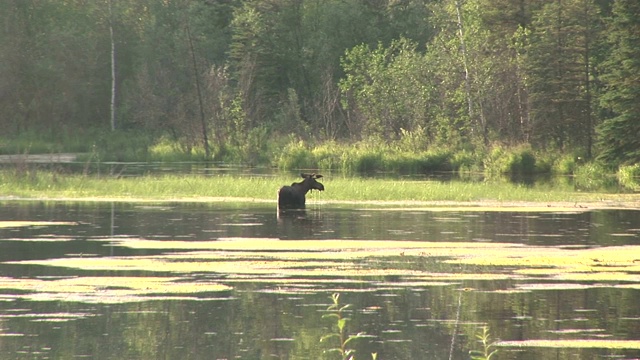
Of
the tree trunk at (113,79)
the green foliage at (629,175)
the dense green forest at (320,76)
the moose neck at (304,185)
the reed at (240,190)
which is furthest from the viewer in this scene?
the tree trunk at (113,79)

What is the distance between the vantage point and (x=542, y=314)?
605 inches

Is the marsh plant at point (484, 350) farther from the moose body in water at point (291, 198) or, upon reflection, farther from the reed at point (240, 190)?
the reed at point (240, 190)

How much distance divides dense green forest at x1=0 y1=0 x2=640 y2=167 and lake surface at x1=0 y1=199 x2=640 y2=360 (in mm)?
22580

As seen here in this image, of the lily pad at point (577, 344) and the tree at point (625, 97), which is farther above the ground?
the tree at point (625, 97)

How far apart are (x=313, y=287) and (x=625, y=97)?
30461 mm

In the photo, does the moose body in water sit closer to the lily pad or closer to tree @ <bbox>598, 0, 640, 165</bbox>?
tree @ <bbox>598, 0, 640, 165</bbox>

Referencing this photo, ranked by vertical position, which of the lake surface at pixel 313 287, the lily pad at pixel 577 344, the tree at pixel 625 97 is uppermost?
the tree at pixel 625 97

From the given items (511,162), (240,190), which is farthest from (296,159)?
(240,190)

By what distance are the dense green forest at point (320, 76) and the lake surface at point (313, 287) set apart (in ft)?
74.1

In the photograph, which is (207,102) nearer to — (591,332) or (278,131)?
(278,131)

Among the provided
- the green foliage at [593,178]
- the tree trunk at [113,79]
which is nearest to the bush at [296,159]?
the green foliage at [593,178]

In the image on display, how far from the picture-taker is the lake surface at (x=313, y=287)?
13.5m

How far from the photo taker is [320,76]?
304 feet

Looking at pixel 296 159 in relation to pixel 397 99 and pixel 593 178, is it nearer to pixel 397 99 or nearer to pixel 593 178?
pixel 397 99
